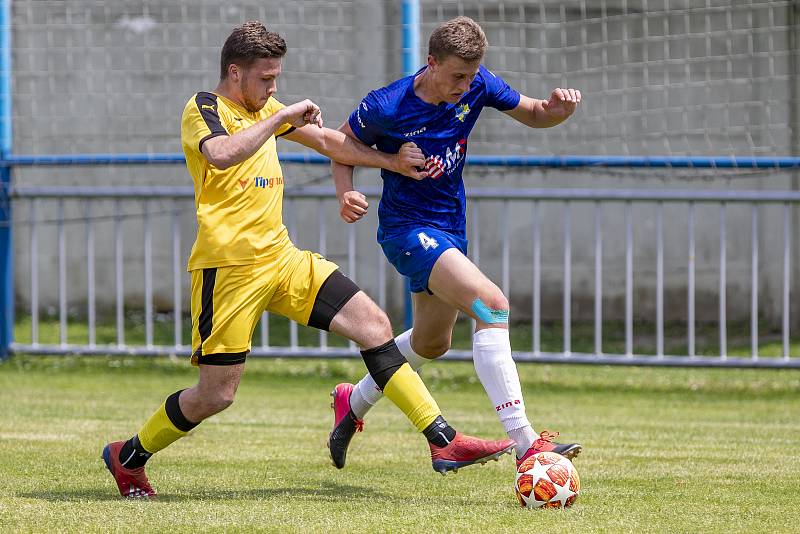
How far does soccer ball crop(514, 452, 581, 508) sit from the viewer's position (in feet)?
15.1

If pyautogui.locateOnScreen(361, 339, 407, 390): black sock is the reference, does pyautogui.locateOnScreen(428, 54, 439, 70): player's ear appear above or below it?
above

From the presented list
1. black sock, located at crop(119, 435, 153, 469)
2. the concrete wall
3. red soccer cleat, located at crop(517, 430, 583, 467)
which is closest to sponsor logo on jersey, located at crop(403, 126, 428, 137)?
red soccer cleat, located at crop(517, 430, 583, 467)

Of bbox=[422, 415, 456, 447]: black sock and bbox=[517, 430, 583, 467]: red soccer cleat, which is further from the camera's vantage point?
bbox=[422, 415, 456, 447]: black sock

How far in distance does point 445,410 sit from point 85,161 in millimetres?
3552

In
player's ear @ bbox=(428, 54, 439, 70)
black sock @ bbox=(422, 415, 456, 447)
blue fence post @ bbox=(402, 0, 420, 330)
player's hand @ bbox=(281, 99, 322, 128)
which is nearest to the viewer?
player's hand @ bbox=(281, 99, 322, 128)

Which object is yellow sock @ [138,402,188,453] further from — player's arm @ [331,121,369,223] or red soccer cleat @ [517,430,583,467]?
red soccer cleat @ [517,430,583,467]

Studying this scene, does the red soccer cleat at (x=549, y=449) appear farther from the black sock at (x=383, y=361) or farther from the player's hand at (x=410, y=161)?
the player's hand at (x=410, y=161)

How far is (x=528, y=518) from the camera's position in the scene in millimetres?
4418

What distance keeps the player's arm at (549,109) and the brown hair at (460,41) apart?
1.59 feet

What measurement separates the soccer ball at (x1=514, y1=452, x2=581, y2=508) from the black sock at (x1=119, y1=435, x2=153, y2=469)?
59.8 inches

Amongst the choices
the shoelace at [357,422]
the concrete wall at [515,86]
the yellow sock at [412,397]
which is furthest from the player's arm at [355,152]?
the concrete wall at [515,86]

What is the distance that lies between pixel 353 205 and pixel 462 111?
0.71 metres

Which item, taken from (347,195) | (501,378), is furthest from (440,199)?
(501,378)

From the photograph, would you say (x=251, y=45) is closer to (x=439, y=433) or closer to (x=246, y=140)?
(x=246, y=140)
